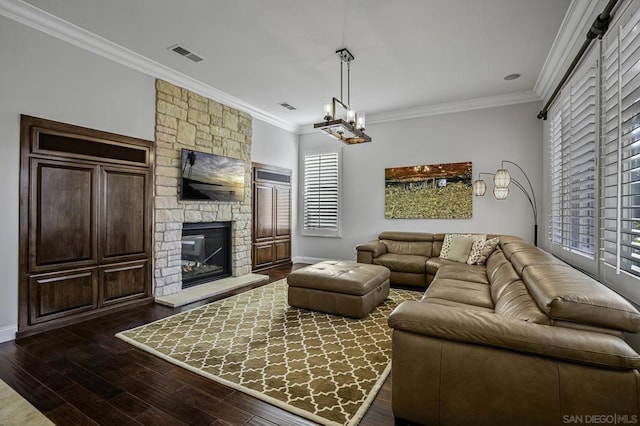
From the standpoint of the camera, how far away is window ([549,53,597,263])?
267cm

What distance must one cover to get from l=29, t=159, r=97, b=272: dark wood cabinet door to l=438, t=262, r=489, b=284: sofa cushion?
412 centimetres

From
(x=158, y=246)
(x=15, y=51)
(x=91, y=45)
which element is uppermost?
(x=91, y=45)

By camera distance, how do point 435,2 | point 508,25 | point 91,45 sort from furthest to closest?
1. point 91,45
2. point 508,25
3. point 435,2

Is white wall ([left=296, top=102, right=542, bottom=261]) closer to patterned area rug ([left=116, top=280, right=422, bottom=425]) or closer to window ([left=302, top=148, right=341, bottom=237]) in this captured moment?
window ([left=302, top=148, right=341, bottom=237])

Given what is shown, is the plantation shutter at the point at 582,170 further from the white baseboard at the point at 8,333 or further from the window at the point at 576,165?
the white baseboard at the point at 8,333

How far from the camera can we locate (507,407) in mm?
1451

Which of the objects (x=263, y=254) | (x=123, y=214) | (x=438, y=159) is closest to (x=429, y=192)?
(x=438, y=159)

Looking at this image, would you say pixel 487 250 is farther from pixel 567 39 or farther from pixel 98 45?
pixel 98 45

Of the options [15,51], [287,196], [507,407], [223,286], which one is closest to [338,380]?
[507,407]

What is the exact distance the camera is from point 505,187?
479 cm

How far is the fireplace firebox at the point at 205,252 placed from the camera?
480cm

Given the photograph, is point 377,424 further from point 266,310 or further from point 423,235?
point 423,235

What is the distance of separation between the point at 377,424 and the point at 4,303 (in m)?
3.52

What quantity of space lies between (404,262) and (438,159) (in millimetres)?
2134
